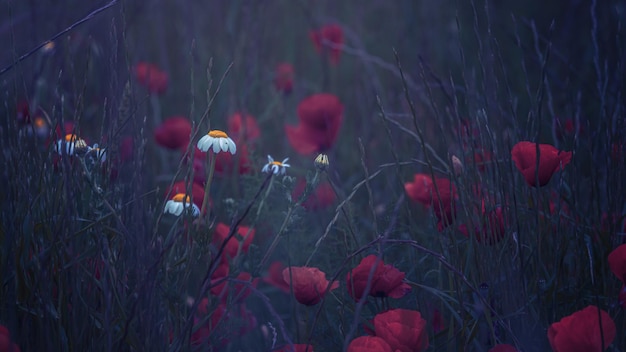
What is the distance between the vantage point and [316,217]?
1697 millimetres

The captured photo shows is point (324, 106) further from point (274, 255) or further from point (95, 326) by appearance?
point (95, 326)

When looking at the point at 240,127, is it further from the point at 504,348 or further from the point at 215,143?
the point at 504,348

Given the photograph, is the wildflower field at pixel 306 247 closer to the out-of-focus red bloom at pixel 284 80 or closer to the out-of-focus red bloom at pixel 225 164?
the out-of-focus red bloom at pixel 225 164

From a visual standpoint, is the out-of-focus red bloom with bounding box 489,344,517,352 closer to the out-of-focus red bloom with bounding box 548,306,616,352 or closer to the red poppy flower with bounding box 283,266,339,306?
the out-of-focus red bloom with bounding box 548,306,616,352

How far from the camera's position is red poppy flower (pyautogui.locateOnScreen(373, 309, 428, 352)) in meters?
0.86

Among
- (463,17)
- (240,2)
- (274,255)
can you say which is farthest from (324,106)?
(463,17)

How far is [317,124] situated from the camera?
170 cm

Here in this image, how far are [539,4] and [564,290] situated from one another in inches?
103

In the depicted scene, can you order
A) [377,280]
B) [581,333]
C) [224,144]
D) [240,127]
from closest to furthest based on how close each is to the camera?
[581,333]
[377,280]
[224,144]
[240,127]

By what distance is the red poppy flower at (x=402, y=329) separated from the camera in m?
0.86

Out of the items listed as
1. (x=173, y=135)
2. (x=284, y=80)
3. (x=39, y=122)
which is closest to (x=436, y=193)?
(x=173, y=135)

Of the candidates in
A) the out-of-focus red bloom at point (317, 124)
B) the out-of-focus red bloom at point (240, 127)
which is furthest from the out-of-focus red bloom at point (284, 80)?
the out-of-focus red bloom at point (317, 124)

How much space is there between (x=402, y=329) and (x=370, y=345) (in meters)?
0.06

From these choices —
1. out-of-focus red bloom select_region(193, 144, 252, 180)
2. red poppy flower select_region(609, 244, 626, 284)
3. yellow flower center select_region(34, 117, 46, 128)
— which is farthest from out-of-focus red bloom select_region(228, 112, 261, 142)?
red poppy flower select_region(609, 244, 626, 284)
